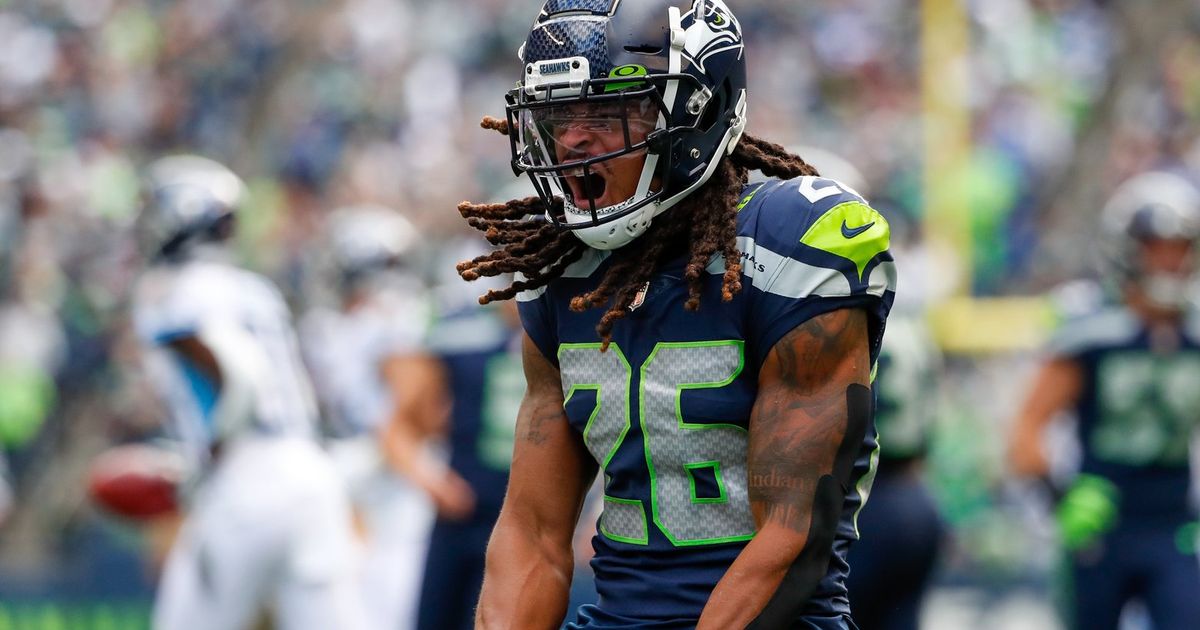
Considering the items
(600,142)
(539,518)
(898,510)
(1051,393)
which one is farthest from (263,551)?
(600,142)

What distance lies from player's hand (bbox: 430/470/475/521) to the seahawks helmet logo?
14.4 ft

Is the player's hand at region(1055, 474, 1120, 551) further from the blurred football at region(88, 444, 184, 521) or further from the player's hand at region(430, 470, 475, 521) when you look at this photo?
the blurred football at region(88, 444, 184, 521)

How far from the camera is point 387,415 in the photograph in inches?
327

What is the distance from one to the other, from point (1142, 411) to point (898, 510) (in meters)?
1.36

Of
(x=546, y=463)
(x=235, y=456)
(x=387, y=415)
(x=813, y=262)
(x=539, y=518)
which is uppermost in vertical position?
(x=813, y=262)

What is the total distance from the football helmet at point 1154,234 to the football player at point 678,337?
11.9 feet

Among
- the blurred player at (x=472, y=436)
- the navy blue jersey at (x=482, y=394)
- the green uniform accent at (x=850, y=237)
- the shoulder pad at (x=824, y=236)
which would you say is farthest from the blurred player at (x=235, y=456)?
the green uniform accent at (x=850, y=237)

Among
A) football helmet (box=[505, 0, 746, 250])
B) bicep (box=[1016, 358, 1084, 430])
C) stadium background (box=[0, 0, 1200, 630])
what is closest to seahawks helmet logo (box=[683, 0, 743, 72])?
football helmet (box=[505, 0, 746, 250])

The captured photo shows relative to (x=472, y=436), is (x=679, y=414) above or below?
above

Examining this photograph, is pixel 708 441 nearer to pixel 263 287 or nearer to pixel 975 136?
pixel 263 287

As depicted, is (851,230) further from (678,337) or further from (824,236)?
(678,337)

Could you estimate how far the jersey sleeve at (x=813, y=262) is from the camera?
291 centimetres

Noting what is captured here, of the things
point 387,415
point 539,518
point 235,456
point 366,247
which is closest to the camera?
point 539,518

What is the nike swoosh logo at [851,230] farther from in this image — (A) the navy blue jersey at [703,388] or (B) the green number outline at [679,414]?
(B) the green number outline at [679,414]
